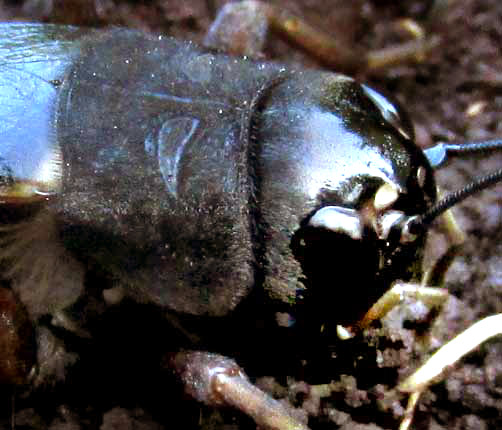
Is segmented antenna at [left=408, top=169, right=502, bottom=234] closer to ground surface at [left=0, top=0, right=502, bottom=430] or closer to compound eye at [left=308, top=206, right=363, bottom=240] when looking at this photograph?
compound eye at [left=308, top=206, right=363, bottom=240]

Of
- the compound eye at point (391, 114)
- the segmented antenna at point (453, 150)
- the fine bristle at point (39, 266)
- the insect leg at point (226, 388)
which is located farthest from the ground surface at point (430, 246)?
the compound eye at point (391, 114)

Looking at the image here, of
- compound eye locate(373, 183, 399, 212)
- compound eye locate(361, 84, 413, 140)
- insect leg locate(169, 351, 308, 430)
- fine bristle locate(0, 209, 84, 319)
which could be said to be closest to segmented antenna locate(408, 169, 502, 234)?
compound eye locate(373, 183, 399, 212)

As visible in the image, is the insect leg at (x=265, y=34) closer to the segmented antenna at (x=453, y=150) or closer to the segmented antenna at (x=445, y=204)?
the segmented antenna at (x=453, y=150)

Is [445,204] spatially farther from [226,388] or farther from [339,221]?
[226,388]

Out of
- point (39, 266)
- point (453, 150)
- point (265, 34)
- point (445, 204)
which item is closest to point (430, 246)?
point (453, 150)

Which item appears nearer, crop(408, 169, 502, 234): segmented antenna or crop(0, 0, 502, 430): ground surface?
crop(408, 169, 502, 234): segmented antenna

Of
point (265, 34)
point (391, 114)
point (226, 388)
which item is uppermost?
point (391, 114)

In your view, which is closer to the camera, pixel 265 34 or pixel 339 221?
pixel 339 221

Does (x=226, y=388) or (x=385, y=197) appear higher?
(x=385, y=197)

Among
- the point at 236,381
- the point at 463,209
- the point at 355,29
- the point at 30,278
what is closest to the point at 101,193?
the point at 30,278

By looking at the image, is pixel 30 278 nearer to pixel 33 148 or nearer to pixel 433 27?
pixel 33 148
